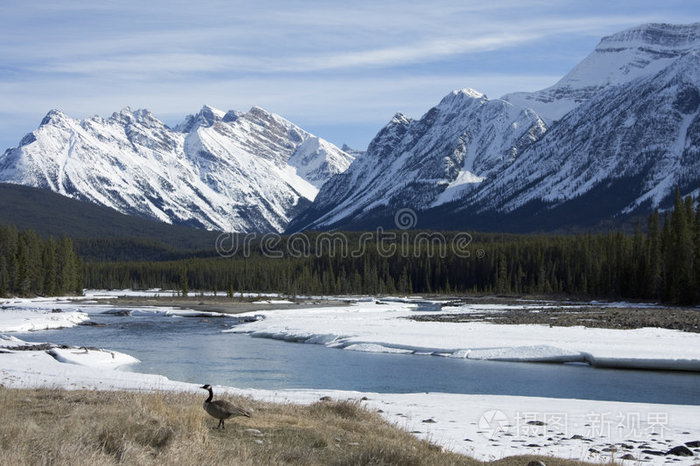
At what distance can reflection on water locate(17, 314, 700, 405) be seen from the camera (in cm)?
3359

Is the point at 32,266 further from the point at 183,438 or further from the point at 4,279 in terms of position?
the point at 183,438

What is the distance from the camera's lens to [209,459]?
13.2 meters

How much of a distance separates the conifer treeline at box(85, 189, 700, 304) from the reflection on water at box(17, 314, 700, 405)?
59.0m

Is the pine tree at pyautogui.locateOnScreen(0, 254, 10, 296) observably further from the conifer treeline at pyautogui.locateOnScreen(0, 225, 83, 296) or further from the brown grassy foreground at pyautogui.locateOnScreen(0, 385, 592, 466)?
the brown grassy foreground at pyautogui.locateOnScreen(0, 385, 592, 466)

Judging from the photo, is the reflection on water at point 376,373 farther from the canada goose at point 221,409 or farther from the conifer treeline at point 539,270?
the conifer treeline at point 539,270

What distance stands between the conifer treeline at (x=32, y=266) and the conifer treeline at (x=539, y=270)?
88.7 feet

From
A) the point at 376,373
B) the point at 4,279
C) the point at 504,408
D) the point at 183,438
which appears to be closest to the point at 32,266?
the point at 4,279

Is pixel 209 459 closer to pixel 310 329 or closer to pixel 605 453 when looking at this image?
pixel 605 453

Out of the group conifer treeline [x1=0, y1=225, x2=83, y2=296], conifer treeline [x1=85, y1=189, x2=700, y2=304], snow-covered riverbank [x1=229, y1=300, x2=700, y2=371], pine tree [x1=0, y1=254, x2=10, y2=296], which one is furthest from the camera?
conifer treeline [x1=0, y1=225, x2=83, y2=296]

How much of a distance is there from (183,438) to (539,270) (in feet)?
489

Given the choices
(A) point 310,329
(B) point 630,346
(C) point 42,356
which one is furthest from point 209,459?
(A) point 310,329

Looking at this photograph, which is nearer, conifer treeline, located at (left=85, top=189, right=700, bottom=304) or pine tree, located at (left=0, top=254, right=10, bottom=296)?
conifer treeline, located at (left=85, top=189, right=700, bottom=304)

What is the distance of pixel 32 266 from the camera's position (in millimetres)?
138000

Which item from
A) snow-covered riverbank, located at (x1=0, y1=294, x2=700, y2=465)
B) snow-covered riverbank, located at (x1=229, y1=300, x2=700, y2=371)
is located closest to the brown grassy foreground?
snow-covered riverbank, located at (x1=0, y1=294, x2=700, y2=465)
